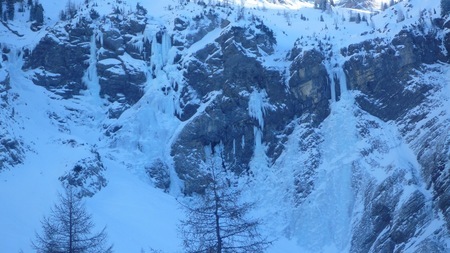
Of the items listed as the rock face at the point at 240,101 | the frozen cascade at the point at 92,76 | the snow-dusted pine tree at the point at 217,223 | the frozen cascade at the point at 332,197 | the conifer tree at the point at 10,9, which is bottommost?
the snow-dusted pine tree at the point at 217,223

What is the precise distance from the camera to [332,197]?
157ft

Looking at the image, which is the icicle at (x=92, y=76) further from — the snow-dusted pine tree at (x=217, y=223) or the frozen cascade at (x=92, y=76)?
the snow-dusted pine tree at (x=217, y=223)

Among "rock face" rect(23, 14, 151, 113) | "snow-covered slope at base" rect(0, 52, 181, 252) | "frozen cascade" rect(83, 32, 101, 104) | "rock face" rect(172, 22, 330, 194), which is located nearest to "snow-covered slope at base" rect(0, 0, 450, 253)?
"snow-covered slope at base" rect(0, 52, 181, 252)

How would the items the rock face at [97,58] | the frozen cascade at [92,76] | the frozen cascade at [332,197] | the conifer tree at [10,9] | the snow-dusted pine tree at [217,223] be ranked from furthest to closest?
the conifer tree at [10,9] → the frozen cascade at [92,76] → the rock face at [97,58] → the frozen cascade at [332,197] → the snow-dusted pine tree at [217,223]

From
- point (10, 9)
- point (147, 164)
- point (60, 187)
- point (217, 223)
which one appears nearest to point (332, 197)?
point (147, 164)

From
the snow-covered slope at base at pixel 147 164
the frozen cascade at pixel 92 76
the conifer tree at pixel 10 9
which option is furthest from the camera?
the conifer tree at pixel 10 9

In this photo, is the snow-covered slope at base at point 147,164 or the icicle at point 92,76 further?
the icicle at point 92,76

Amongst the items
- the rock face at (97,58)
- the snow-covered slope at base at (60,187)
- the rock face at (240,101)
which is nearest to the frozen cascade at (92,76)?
the rock face at (97,58)

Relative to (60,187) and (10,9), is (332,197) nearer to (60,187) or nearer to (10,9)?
(60,187)

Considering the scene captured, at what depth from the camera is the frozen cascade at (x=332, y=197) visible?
45.8m

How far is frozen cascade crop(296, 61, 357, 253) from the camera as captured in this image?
45.8m

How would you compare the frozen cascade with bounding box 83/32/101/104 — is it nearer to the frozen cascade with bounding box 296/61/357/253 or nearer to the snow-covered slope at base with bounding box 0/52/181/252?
the snow-covered slope at base with bounding box 0/52/181/252

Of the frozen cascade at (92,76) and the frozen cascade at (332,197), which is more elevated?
the frozen cascade at (92,76)

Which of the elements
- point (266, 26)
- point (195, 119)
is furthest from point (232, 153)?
point (266, 26)
